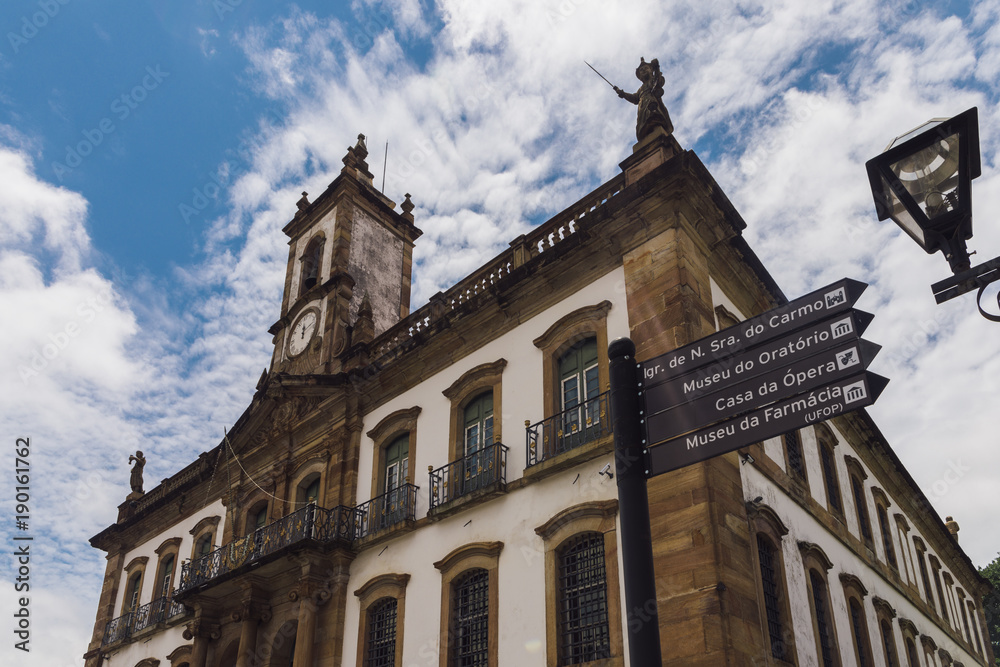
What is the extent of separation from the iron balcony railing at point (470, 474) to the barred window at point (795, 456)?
5.32m

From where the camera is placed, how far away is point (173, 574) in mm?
22578

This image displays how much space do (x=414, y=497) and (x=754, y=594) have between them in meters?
6.73

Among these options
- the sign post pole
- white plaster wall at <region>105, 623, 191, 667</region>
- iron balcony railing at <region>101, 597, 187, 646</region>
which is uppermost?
iron balcony railing at <region>101, 597, 187, 646</region>

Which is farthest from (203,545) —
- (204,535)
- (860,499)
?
(860,499)

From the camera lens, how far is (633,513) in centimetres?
423

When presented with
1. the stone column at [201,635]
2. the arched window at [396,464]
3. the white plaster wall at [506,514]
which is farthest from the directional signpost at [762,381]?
the stone column at [201,635]

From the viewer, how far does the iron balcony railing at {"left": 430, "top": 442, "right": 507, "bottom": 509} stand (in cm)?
1345

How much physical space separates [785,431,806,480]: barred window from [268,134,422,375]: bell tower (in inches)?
402

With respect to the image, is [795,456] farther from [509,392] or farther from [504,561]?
[504,561]

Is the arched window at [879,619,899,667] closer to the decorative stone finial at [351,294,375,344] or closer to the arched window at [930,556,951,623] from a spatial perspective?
the arched window at [930,556,951,623]

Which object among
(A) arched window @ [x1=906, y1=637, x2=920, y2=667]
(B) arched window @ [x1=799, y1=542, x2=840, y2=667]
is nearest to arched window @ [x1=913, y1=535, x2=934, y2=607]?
(A) arched window @ [x1=906, y1=637, x2=920, y2=667]

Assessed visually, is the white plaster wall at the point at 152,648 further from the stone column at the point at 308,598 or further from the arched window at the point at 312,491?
the stone column at the point at 308,598

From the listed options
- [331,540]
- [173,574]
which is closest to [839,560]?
[331,540]

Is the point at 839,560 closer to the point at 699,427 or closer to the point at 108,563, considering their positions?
the point at 699,427
